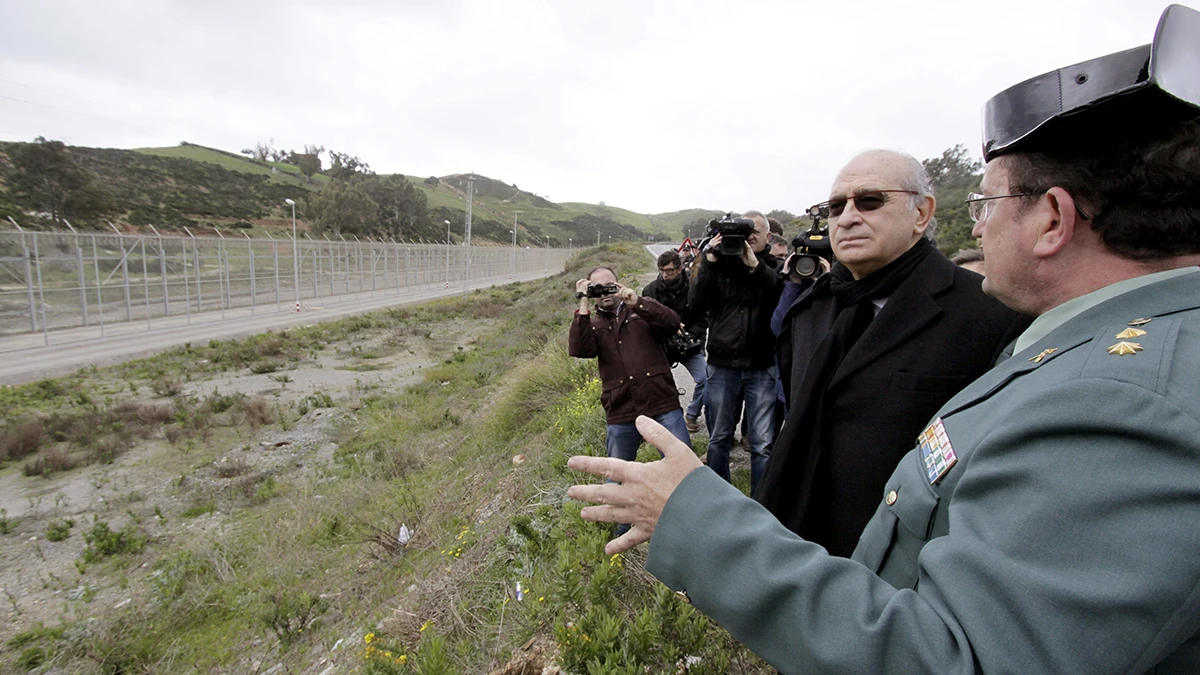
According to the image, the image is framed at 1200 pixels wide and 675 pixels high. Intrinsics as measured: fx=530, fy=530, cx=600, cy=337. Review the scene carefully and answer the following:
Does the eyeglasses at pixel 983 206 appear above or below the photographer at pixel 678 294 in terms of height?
above

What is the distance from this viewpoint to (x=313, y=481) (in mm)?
8195

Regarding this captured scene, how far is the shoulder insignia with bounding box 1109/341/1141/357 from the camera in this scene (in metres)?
0.80

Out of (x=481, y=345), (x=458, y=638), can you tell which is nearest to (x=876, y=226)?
(x=458, y=638)

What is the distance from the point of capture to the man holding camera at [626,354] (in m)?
4.28

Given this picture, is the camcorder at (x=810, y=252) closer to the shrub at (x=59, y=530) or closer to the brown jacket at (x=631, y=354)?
the brown jacket at (x=631, y=354)

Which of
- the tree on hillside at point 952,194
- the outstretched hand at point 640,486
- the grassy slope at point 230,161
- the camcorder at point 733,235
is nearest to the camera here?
the outstretched hand at point 640,486

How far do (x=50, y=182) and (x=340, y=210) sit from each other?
71.5 ft

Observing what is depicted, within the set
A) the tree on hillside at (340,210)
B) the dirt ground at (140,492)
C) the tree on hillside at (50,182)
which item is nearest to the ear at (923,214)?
the dirt ground at (140,492)

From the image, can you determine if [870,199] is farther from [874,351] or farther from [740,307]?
[740,307]

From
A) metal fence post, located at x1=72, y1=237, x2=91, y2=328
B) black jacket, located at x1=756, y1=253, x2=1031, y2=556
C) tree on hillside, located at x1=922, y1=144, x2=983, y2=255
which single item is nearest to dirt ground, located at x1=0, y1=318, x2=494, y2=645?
black jacket, located at x1=756, y1=253, x2=1031, y2=556

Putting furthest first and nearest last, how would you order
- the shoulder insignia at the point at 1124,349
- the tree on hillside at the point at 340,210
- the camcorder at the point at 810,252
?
1. the tree on hillside at the point at 340,210
2. the camcorder at the point at 810,252
3. the shoulder insignia at the point at 1124,349

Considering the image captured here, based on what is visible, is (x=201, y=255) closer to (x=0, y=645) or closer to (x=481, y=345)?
(x=481, y=345)

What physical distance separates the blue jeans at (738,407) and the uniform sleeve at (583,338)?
99cm

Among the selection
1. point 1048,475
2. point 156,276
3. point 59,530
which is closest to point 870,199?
point 1048,475
